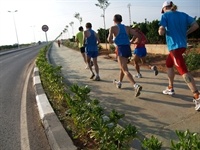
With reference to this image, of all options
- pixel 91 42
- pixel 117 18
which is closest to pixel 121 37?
pixel 117 18

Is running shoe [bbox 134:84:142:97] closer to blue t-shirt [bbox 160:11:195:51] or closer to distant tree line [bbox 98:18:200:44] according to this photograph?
blue t-shirt [bbox 160:11:195:51]

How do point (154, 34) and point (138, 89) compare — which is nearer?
point (138, 89)

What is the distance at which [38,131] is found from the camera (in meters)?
4.77

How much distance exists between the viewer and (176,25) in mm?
4809

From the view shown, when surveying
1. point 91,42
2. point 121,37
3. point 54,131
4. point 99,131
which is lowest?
point 54,131

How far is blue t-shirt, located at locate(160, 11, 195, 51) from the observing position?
15.7 feet

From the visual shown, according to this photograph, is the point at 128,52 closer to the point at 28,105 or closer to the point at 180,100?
the point at 180,100

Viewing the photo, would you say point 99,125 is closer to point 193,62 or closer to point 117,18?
point 117,18

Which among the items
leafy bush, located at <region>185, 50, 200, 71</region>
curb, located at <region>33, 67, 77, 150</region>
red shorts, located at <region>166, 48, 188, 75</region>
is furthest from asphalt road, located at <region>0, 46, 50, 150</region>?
leafy bush, located at <region>185, 50, 200, 71</region>

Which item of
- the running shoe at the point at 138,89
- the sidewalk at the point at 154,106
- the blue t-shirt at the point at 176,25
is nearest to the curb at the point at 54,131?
the sidewalk at the point at 154,106

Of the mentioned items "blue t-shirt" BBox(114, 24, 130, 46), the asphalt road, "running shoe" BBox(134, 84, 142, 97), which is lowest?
the asphalt road

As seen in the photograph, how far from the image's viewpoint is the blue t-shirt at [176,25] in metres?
4.78

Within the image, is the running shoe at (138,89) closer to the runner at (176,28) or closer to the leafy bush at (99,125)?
the runner at (176,28)

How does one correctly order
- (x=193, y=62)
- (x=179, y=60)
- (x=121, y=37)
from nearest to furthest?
(x=179, y=60) → (x=121, y=37) → (x=193, y=62)
